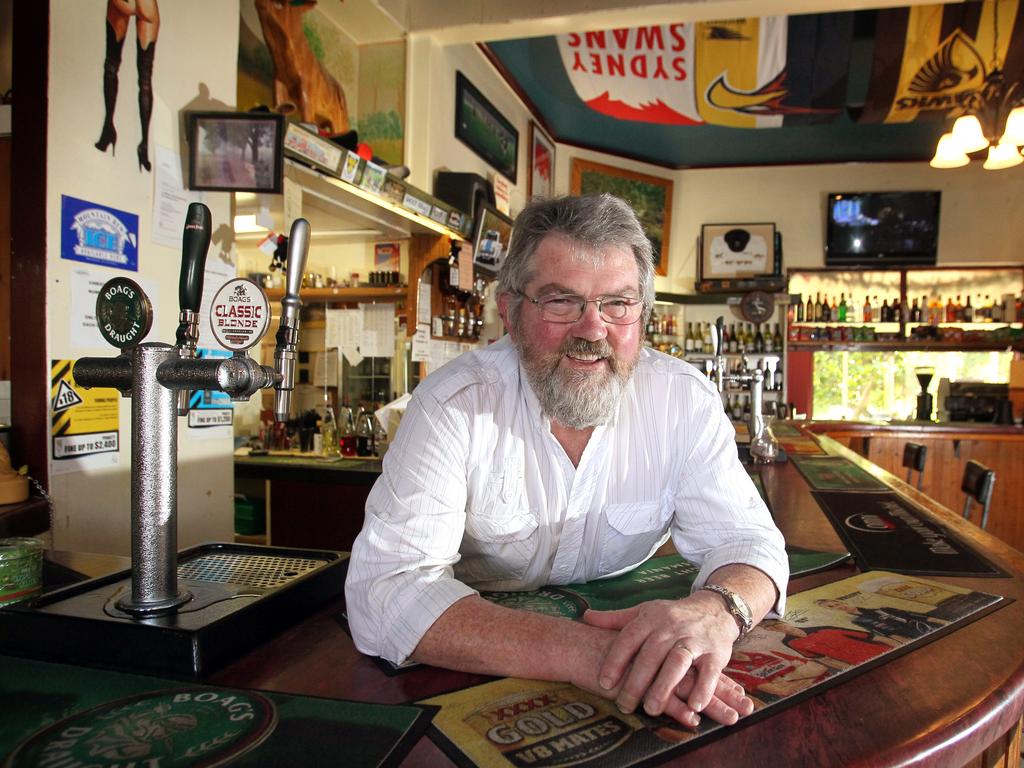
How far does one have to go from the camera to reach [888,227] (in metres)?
7.43

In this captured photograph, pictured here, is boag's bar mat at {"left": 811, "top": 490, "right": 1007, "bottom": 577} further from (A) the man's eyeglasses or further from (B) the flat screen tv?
(B) the flat screen tv

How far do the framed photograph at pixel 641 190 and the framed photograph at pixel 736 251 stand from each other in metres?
0.44

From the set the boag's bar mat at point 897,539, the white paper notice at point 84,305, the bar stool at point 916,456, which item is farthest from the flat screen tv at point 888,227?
the white paper notice at point 84,305

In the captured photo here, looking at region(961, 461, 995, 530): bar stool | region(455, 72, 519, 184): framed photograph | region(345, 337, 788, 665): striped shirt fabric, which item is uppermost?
region(455, 72, 519, 184): framed photograph

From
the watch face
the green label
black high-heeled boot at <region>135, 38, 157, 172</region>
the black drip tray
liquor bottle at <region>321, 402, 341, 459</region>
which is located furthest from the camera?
the watch face

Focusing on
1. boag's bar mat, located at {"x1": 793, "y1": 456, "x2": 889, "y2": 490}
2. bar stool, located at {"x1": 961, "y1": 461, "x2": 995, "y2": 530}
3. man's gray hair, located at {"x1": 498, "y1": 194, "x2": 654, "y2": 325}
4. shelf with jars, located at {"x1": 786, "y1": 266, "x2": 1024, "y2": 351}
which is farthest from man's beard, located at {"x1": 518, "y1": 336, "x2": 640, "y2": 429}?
shelf with jars, located at {"x1": 786, "y1": 266, "x2": 1024, "y2": 351}

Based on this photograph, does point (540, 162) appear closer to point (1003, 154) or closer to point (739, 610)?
point (1003, 154)

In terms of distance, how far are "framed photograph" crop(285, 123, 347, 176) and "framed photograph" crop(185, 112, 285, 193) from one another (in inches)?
7.7

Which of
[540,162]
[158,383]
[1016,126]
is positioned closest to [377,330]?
[540,162]

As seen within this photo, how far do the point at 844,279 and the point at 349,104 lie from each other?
19.2ft

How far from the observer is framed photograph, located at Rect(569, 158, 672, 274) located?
7.41m

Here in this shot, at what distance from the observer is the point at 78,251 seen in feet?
6.55

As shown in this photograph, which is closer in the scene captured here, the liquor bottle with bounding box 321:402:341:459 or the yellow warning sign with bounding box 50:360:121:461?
the yellow warning sign with bounding box 50:360:121:461

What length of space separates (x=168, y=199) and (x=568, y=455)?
Answer: 1685 millimetres
